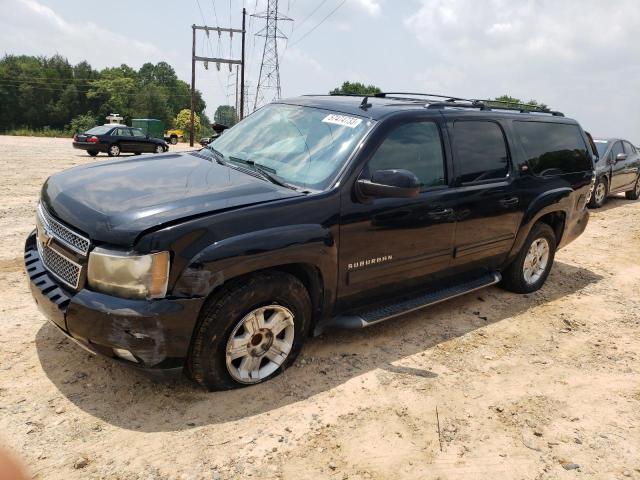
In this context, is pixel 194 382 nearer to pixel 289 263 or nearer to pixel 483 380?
pixel 289 263

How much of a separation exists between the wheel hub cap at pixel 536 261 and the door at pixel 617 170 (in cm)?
738

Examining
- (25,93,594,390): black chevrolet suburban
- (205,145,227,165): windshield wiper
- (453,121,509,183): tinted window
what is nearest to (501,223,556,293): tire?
(25,93,594,390): black chevrolet suburban

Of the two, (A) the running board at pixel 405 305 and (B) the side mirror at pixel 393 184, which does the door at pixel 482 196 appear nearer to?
→ (A) the running board at pixel 405 305

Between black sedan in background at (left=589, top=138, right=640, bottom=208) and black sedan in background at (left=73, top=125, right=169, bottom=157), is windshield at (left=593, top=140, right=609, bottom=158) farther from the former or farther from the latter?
black sedan in background at (left=73, top=125, right=169, bottom=157)

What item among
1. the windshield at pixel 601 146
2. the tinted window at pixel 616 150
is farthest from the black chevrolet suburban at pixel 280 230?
the tinted window at pixel 616 150

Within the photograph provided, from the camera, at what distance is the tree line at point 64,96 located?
81.4m

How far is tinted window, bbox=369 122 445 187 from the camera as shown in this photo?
3.72 metres

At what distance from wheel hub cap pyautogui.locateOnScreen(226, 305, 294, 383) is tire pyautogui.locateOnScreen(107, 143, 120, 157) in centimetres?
1985

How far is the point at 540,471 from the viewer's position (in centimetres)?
279

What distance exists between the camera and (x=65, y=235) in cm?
302

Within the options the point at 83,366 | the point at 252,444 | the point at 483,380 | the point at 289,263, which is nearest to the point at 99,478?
the point at 252,444

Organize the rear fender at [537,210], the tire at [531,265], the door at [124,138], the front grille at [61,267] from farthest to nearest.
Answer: the door at [124,138]
the tire at [531,265]
the rear fender at [537,210]
the front grille at [61,267]

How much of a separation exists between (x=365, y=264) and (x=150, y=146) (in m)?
20.9

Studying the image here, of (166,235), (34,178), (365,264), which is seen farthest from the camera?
(34,178)
